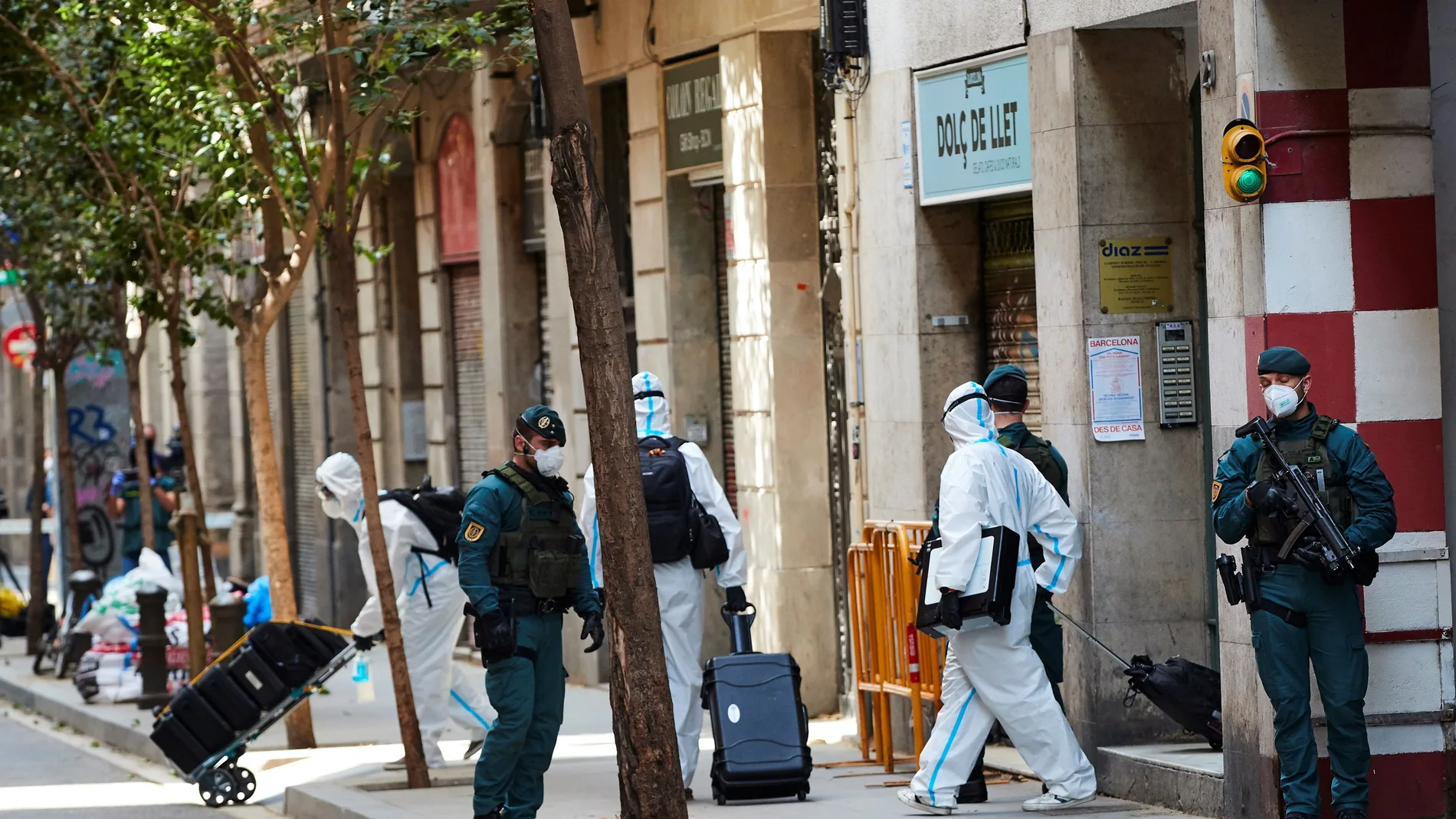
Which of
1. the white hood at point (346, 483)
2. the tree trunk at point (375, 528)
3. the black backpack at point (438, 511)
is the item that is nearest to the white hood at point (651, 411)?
the tree trunk at point (375, 528)

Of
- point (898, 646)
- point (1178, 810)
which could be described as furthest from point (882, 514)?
point (1178, 810)

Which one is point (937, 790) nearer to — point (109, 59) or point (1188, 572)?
point (1188, 572)

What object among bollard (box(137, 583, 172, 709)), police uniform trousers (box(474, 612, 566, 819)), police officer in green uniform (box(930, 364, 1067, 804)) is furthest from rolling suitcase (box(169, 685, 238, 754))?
police officer in green uniform (box(930, 364, 1067, 804))

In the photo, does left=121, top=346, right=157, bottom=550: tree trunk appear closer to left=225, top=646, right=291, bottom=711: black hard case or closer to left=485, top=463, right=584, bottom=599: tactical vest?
left=225, top=646, right=291, bottom=711: black hard case

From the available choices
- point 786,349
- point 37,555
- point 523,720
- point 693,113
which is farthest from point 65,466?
point 523,720

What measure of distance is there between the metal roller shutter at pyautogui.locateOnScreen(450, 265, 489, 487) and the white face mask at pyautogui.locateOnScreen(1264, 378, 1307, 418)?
11670mm

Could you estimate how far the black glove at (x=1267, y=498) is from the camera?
810 centimetres

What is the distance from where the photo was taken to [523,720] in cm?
920

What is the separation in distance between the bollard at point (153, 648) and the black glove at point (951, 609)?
25.6ft

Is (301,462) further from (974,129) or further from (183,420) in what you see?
(974,129)

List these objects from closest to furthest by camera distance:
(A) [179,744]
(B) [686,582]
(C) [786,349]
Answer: (B) [686,582], (A) [179,744], (C) [786,349]

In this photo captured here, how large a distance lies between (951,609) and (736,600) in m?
1.36

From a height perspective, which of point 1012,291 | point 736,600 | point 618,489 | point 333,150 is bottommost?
point 736,600

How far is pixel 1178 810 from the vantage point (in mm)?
9500
